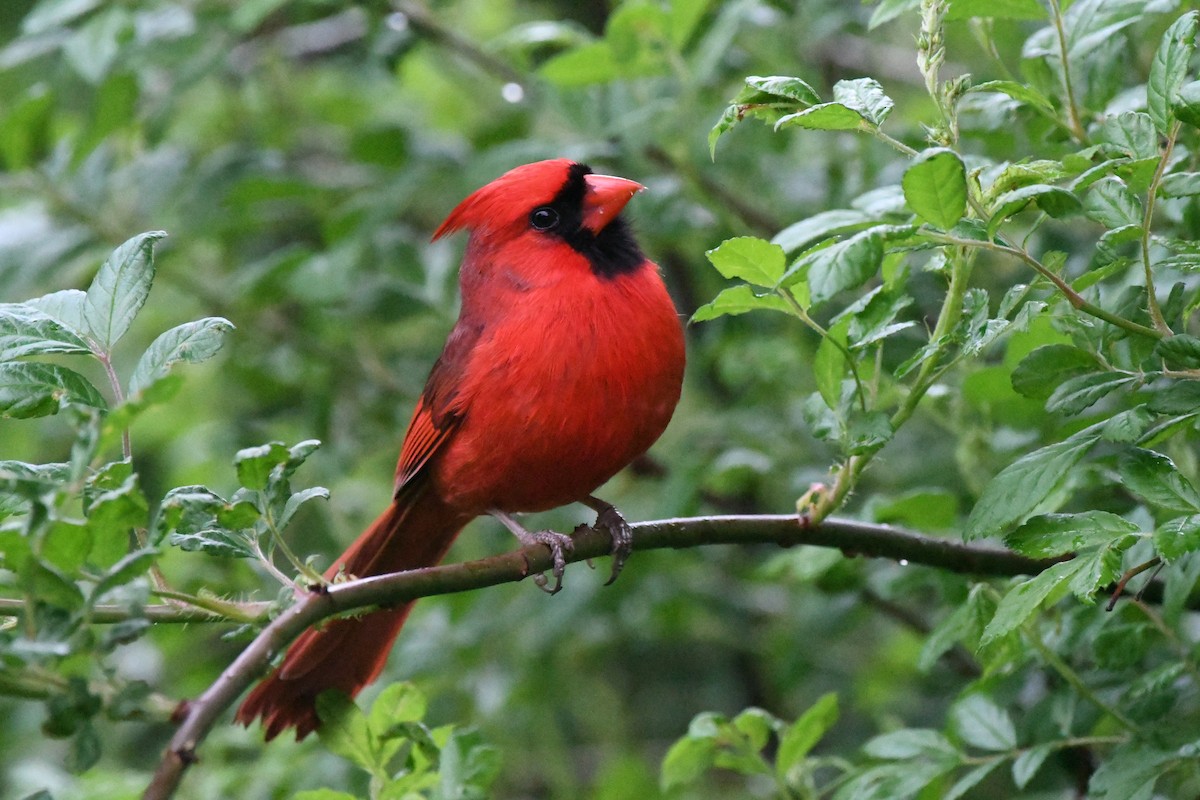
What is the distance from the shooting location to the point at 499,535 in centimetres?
311

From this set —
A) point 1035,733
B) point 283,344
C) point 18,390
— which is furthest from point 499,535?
point 18,390

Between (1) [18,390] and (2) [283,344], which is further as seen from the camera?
(2) [283,344]

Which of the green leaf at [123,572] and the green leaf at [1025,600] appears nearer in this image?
the green leaf at [123,572]

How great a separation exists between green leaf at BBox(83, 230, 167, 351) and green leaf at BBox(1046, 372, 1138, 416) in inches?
37.1

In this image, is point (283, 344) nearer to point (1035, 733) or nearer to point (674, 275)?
point (674, 275)

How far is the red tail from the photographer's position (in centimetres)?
197

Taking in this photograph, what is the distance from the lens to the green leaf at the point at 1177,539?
4.06ft

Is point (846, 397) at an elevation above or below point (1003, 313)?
below

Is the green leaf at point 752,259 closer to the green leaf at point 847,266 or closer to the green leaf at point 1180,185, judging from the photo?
the green leaf at point 847,266

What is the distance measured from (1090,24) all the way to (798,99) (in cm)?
56

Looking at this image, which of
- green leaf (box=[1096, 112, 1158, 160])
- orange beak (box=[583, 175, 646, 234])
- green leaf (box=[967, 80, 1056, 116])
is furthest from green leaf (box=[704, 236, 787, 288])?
orange beak (box=[583, 175, 646, 234])

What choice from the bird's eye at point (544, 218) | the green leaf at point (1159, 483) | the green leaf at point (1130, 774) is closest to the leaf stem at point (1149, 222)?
the green leaf at point (1159, 483)

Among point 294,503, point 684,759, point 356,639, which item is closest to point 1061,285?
point 294,503

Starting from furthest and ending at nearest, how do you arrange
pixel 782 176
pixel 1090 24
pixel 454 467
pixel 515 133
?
pixel 515 133, pixel 782 176, pixel 454 467, pixel 1090 24
